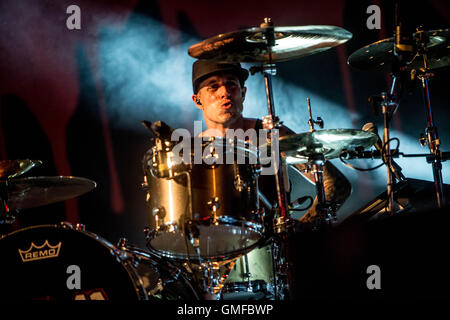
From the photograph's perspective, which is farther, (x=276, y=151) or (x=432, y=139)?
(x=432, y=139)

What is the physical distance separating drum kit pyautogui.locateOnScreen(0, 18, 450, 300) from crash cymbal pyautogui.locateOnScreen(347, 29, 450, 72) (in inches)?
0.5

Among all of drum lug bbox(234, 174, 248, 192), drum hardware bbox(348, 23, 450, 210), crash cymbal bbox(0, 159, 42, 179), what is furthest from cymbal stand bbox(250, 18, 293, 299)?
crash cymbal bbox(0, 159, 42, 179)

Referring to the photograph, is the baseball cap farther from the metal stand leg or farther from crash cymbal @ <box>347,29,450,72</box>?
the metal stand leg

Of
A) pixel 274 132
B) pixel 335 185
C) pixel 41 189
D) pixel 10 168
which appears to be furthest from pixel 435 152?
pixel 10 168

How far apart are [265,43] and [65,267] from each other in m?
1.39

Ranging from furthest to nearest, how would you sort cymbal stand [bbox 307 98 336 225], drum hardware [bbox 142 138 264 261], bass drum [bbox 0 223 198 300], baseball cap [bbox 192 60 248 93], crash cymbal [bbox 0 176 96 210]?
baseball cap [bbox 192 60 248 93] < crash cymbal [bbox 0 176 96 210] < cymbal stand [bbox 307 98 336 225] < drum hardware [bbox 142 138 264 261] < bass drum [bbox 0 223 198 300]

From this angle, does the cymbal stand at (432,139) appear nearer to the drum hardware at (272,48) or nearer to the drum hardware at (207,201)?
the drum hardware at (272,48)

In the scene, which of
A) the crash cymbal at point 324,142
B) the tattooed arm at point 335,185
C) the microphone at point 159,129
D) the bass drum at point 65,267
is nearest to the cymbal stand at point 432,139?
the crash cymbal at point 324,142

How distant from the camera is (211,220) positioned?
85.6 inches

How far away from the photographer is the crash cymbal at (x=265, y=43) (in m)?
2.29

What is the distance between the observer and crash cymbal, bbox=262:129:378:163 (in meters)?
2.41

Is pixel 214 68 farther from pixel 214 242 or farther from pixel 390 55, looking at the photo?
pixel 214 242
